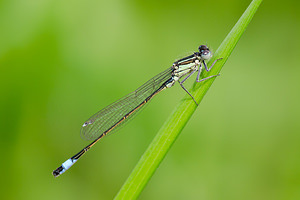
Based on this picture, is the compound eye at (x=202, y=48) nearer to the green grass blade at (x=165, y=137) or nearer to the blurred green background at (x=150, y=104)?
the blurred green background at (x=150, y=104)

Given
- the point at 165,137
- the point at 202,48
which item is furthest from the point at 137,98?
the point at 165,137

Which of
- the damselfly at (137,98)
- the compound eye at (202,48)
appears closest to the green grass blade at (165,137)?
the compound eye at (202,48)

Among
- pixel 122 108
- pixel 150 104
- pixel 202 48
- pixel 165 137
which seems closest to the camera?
pixel 165 137

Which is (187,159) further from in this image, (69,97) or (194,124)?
(69,97)

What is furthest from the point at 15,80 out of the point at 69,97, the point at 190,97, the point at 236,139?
the point at 236,139

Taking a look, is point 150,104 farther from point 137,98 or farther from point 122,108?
point 122,108

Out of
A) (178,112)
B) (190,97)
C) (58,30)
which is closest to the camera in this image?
(178,112)
